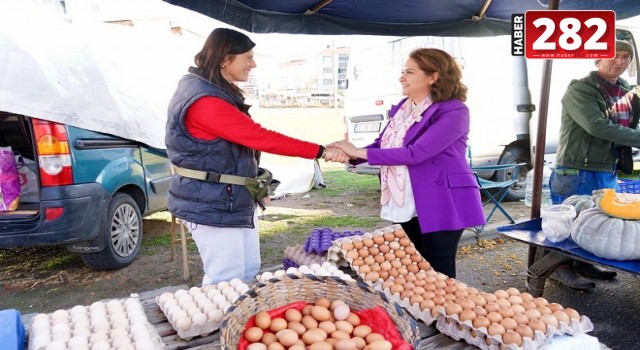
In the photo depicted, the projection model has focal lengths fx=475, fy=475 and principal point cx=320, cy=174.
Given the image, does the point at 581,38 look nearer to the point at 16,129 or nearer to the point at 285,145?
the point at 285,145

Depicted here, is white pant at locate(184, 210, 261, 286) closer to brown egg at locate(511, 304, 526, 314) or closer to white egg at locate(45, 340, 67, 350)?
white egg at locate(45, 340, 67, 350)

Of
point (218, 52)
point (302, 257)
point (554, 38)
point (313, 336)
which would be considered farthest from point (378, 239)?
point (554, 38)

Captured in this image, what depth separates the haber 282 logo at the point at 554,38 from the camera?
3236 mm

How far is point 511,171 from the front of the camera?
7.15m

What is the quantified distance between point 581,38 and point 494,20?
1398 millimetres

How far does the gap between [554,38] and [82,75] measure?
3742 millimetres

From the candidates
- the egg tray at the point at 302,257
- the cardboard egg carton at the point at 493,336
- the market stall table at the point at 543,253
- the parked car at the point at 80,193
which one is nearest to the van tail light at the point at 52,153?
the parked car at the point at 80,193

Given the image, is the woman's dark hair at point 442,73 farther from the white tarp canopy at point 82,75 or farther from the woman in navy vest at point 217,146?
the white tarp canopy at point 82,75

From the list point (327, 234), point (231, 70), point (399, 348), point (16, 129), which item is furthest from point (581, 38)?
point (16, 129)

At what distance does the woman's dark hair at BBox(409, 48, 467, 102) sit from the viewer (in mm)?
2572

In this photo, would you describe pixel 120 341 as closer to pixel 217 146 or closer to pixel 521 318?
pixel 217 146

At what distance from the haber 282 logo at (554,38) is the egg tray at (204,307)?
2.54 m

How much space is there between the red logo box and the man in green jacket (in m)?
0.25

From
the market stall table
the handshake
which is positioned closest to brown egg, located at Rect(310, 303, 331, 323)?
the handshake
